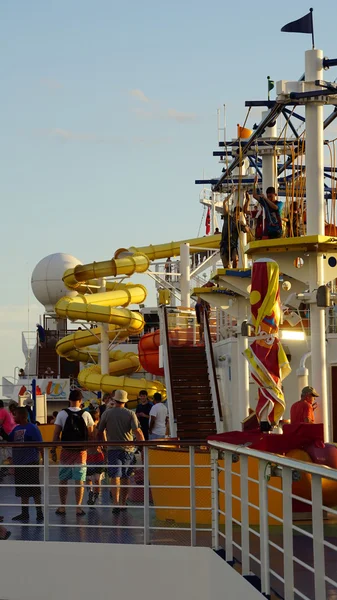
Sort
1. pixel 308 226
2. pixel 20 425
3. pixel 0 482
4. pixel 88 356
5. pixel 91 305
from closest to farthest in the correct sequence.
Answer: pixel 0 482 < pixel 20 425 < pixel 308 226 < pixel 91 305 < pixel 88 356

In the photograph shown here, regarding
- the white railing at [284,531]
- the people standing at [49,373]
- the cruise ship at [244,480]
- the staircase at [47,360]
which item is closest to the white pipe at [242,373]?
the cruise ship at [244,480]

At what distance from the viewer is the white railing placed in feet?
17.8

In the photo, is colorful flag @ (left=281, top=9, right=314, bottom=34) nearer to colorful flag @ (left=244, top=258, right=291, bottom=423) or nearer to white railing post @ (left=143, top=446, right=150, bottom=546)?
colorful flag @ (left=244, top=258, right=291, bottom=423)

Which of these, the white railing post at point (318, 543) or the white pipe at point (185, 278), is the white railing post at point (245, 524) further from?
the white pipe at point (185, 278)

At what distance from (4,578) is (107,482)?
152cm

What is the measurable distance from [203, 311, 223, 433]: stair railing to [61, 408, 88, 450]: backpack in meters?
10.3

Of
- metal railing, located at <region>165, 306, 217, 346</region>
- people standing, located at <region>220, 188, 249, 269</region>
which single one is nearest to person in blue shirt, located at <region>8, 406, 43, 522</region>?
people standing, located at <region>220, 188, 249, 269</region>

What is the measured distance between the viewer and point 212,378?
24406mm

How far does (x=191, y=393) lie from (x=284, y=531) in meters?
18.1

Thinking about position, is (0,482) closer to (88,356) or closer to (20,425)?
(20,425)

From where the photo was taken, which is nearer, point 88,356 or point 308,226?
point 308,226

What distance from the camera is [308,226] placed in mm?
14891

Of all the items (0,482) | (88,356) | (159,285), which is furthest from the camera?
(88,356)

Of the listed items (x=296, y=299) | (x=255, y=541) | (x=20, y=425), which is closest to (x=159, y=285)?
(x=296, y=299)
